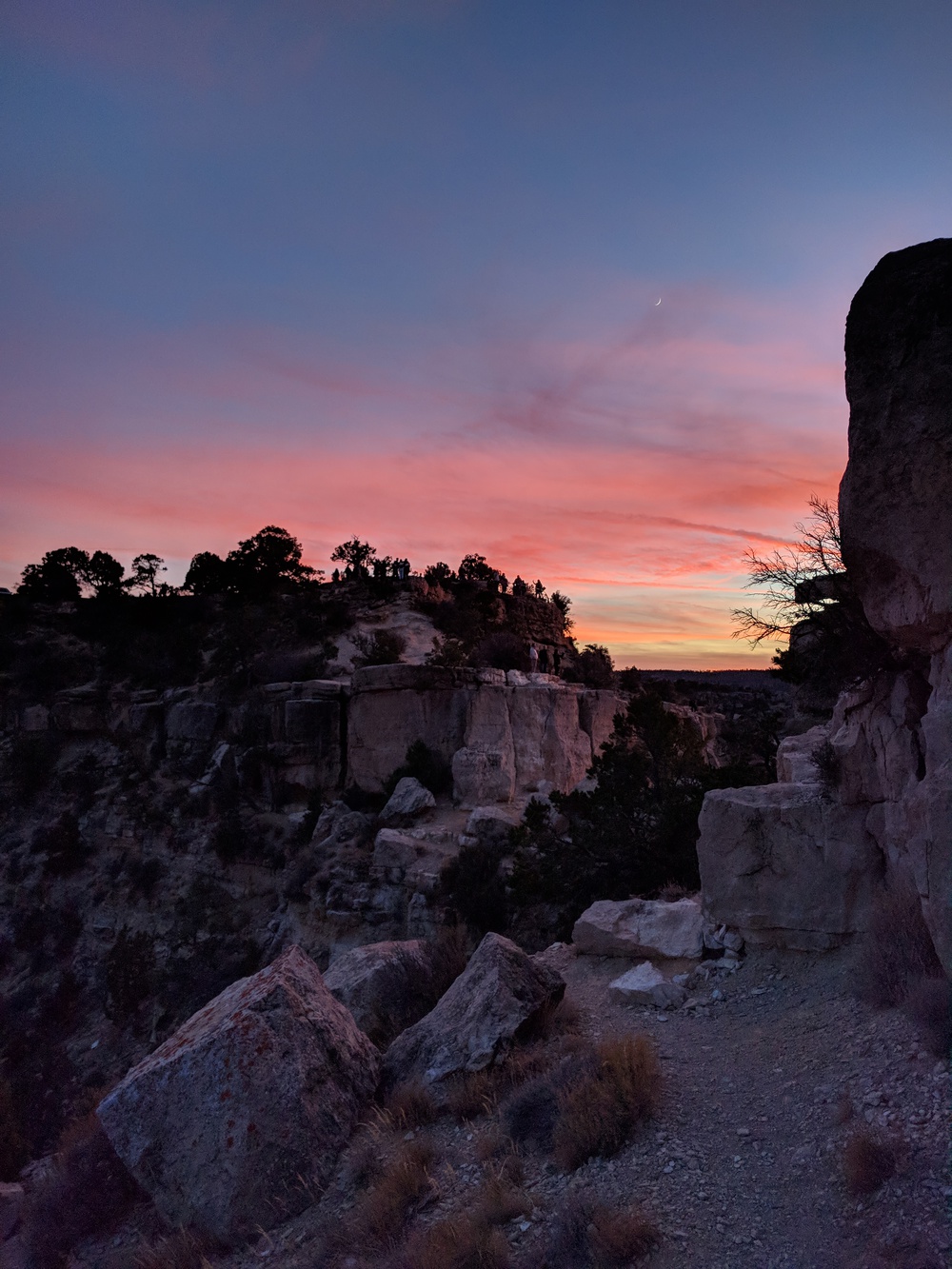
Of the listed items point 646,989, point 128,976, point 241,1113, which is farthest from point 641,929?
point 128,976

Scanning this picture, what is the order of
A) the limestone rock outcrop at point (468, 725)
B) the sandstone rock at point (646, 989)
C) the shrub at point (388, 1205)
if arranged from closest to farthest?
the shrub at point (388, 1205), the sandstone rock at point (646, 989), the limestone rock outcrop at point (468, 725)

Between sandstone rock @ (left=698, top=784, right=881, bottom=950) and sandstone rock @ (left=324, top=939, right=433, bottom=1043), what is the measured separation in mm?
3168

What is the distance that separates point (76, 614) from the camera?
30.4 metres

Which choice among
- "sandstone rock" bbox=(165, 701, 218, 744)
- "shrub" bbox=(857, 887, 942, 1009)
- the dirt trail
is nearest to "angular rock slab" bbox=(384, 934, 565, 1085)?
the dirt trail

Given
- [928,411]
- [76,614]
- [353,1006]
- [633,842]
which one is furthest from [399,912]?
[76,614]

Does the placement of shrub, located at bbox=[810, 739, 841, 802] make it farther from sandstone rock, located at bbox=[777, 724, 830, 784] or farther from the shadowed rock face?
the shadowed rock face

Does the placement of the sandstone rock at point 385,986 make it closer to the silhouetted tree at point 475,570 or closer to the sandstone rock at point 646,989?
the sandstone rock at point 646,989

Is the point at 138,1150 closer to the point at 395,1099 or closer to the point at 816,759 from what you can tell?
the point at 395,1099

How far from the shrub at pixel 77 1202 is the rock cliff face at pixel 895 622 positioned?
5.62m

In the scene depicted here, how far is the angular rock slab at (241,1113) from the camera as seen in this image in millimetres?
4953

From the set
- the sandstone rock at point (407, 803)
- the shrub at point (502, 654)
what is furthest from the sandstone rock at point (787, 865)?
the shrub at point (502, 654)

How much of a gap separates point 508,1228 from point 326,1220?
4.40 ft

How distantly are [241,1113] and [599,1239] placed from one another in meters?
2.62

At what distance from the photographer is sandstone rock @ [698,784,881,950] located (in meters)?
6.15
